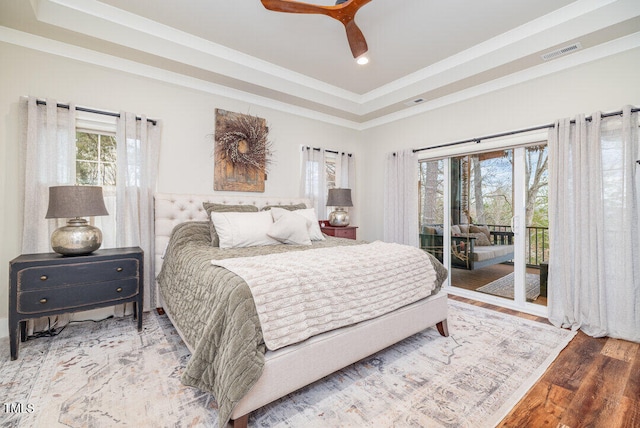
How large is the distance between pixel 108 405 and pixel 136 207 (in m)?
1.90

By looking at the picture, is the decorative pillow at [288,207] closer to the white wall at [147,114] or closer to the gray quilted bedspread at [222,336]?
the white wall at [147,114]

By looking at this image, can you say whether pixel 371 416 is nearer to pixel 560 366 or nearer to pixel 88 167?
pixel 560 366

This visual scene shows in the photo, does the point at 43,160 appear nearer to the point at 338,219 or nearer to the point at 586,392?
the point at 338,219

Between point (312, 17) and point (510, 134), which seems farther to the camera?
point (510, 134)

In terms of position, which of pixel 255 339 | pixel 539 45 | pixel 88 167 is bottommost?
pixel 255 339

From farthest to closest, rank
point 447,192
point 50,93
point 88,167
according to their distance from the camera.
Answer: point 447,192, point 88,167, point 50,93

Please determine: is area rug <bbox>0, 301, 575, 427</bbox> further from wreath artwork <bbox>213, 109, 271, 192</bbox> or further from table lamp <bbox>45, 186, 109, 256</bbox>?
wreath artwork <bbox>213, 109, 271, 192</bbox>

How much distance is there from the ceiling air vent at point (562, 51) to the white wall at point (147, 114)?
111 inches

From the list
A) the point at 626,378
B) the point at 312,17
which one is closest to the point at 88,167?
the point at 312,17

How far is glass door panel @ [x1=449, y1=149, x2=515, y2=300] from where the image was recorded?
3.47 metres

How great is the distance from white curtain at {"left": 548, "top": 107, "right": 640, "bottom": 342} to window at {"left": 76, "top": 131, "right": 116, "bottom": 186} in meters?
4.46

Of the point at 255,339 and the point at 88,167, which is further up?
the point at 88,167

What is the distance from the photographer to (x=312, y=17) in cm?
268

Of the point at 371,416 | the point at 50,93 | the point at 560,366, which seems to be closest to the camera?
the point at 371,416
